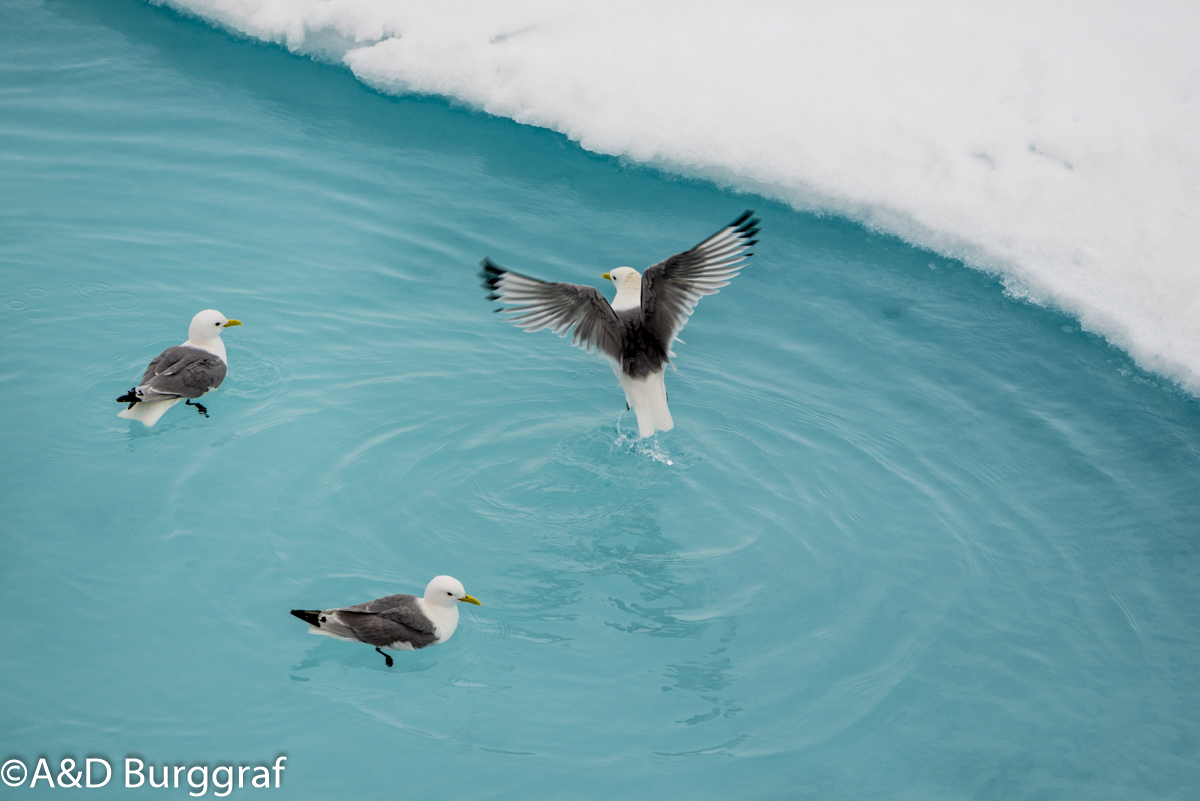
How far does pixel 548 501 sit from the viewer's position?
5.40 meters

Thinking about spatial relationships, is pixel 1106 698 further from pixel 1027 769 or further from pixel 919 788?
pixel 919 788

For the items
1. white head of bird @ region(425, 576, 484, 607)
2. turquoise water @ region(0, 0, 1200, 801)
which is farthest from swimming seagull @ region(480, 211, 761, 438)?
white head of bird @ region(425, 576, 484, 607)

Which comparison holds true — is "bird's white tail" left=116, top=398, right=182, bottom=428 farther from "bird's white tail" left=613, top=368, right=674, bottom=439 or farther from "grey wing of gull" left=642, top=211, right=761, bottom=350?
"grey wing of gull" left=642, top=211, right=761, bottom=350

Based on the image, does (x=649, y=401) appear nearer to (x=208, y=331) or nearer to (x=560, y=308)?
(x=560, y=308)

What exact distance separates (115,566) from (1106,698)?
491 centimetres

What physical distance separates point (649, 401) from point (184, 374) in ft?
9.08

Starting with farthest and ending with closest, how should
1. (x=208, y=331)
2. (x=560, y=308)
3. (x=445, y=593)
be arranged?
(x=208, y=331), (x=560, y=308), (x=445, y=593)

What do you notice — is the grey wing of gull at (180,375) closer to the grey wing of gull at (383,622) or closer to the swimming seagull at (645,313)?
the swimming seagull at (645,313)

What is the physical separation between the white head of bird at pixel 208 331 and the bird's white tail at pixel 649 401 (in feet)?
8.19

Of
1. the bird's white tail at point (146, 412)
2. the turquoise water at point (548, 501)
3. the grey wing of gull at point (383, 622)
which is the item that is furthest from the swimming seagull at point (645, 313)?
the bird's white tail at point (146, 412)

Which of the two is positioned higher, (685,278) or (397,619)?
(685,278)

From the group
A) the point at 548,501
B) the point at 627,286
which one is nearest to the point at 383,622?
the point at 548,501

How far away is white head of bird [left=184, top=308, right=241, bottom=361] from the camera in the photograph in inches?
232

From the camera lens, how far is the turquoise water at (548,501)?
13.8ft
